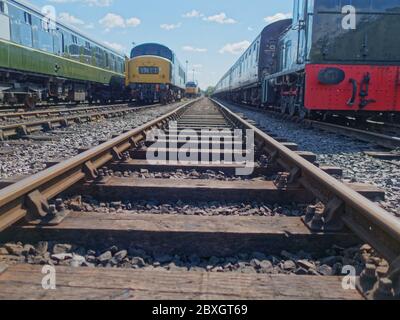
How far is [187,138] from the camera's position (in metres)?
5.84

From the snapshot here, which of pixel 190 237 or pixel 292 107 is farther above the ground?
pixel 292 107

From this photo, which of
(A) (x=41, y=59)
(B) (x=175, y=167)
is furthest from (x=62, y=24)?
(B) (x=175, y=167)

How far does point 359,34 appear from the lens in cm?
810

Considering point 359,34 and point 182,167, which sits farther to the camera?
point 359,34

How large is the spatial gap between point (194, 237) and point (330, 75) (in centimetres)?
630

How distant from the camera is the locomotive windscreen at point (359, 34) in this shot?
8.09 m

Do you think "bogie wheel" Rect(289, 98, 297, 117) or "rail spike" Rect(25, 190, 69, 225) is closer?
"rail spike" Rect(25, 190, 69, 225)

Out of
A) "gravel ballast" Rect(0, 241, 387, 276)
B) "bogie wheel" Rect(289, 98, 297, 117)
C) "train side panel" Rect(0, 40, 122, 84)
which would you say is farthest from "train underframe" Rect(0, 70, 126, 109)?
"gravel ballast" Rect(0, 241, 387, 276)

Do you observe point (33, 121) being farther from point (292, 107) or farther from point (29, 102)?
point (29, 102)

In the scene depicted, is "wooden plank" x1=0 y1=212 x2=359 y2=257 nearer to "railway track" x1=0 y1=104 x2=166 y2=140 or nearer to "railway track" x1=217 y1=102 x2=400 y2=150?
"railway track" x1=217 y1=102 x2=400 y2=150

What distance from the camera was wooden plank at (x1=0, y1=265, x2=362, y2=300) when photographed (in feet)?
5.09

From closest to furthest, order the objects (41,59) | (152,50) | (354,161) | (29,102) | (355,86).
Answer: (354,161), (355,86), (41,59), (29,102), (152,50)

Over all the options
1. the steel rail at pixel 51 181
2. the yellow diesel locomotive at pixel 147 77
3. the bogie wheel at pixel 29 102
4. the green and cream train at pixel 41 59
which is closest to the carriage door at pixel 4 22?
the green and cream train at pixel 41 59

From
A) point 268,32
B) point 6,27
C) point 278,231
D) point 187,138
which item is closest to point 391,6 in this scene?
point 187,138
